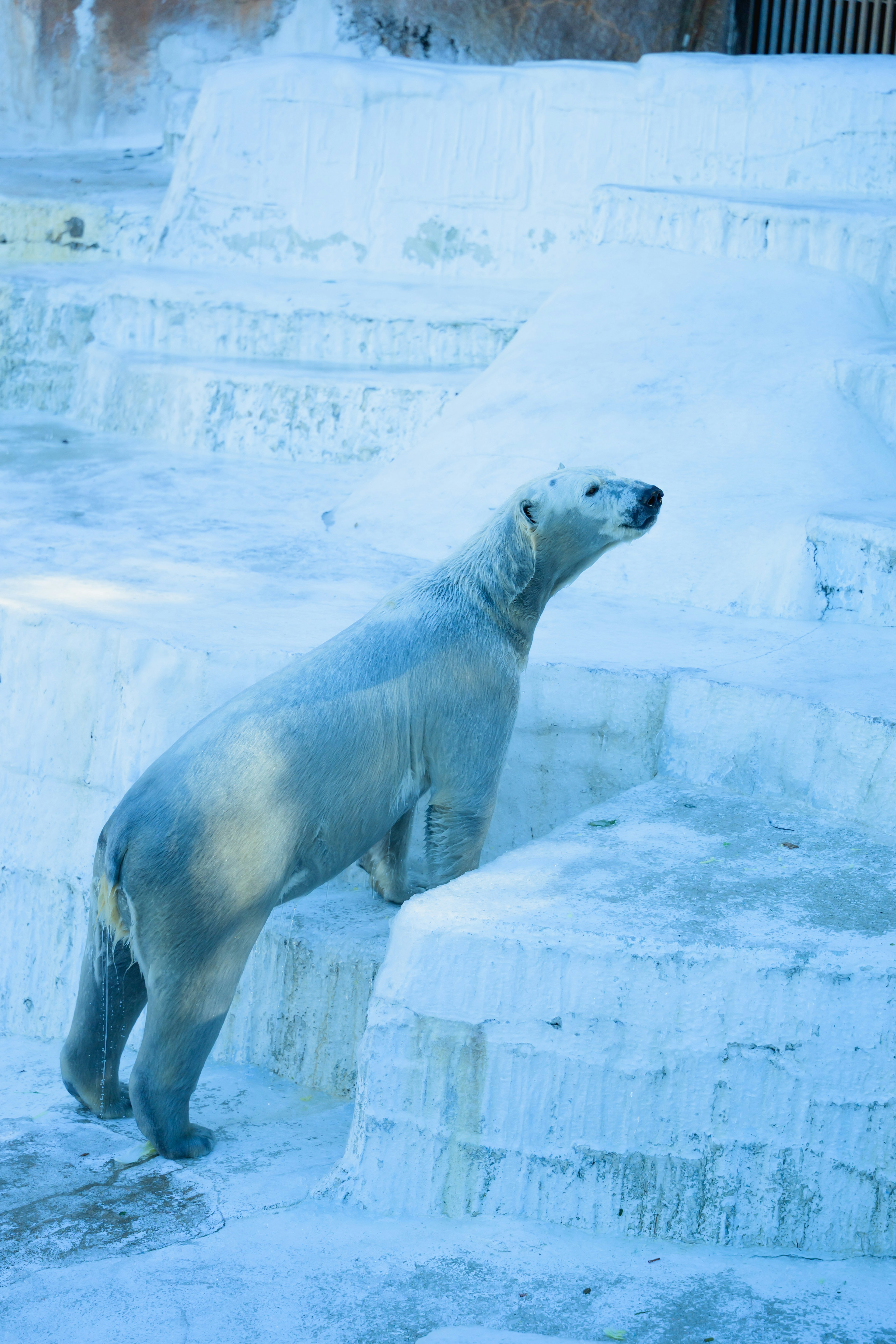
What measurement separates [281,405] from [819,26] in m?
7.00

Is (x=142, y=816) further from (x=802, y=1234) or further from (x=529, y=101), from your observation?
(x=529, y=101)

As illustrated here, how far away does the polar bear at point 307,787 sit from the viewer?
322cm

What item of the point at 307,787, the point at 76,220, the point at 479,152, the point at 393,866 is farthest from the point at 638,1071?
the point at 76,220

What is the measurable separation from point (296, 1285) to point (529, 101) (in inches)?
296

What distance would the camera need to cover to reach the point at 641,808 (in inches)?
151

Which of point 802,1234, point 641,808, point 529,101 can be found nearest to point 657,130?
point 529,101

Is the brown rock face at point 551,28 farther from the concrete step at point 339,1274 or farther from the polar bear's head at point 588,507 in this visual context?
the concrete step at point 339,1274

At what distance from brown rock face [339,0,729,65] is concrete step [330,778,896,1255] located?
1002cm

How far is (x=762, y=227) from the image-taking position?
22.6 ft

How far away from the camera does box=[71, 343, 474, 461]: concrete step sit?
7.24 metres

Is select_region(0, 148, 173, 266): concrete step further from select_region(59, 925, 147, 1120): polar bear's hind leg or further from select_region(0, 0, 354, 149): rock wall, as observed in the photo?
select_region(59, 925, 147, 1120): polar bear's hind leg

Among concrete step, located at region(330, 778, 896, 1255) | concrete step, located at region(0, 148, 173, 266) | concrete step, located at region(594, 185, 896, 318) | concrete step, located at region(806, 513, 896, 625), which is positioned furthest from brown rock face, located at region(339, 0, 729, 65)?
concrete step, located at region(330, 778, 896, 1255)

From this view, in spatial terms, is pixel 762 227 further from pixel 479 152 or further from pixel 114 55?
pixel 114 55

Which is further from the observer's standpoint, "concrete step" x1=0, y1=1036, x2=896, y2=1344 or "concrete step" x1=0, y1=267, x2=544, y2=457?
"concrete step" x1=0, y1=267, x2=544, y2=457
